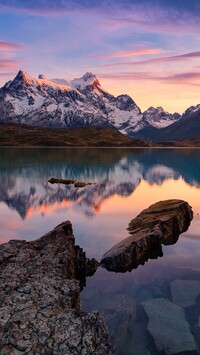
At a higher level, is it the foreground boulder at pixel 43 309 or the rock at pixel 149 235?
the foreground boulder at pixel 43 309

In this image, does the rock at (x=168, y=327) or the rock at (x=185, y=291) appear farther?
the rock at (x=185, y=291)

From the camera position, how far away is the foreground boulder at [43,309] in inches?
580

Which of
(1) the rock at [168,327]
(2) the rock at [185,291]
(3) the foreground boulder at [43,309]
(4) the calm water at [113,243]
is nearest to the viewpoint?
(3) the foreground boulder at [43,309]

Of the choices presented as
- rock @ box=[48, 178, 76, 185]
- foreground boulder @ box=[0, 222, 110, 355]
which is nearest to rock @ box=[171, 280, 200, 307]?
foreground boulder @ box=[0, 222, 110, 355]

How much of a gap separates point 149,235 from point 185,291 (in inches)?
334

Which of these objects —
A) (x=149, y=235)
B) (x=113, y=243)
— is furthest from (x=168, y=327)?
(x=113, y=243)

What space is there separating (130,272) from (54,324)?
15.0 metres

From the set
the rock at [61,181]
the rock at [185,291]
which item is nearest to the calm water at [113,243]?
the rock at [185,291]

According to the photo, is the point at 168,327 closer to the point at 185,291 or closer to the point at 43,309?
the point at 185,291

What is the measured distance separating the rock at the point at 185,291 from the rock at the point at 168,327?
32.8 inches

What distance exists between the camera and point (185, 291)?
2631cm

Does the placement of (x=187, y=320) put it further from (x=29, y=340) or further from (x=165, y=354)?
(x=29, y=340)

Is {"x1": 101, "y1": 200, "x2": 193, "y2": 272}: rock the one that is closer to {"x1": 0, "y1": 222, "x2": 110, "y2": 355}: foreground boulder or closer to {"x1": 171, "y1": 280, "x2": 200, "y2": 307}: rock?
{"x1": 171, "y1": 280, "x2": 200, "y2": 307}: rock

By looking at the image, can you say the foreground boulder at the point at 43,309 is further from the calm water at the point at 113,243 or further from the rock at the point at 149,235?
the rock at the point at 149,235
